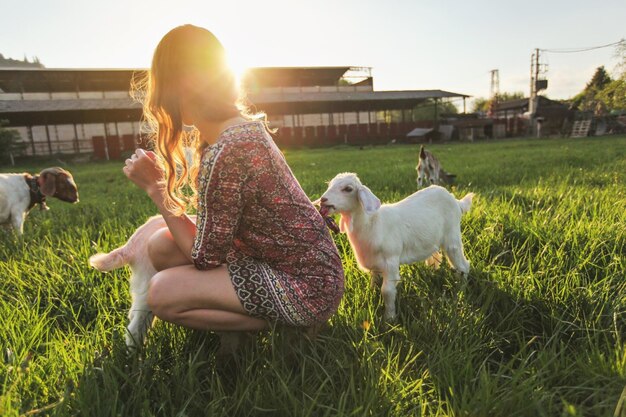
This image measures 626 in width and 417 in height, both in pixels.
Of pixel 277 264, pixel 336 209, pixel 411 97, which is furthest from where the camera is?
pixel 411 97

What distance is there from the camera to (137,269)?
7.53 ft

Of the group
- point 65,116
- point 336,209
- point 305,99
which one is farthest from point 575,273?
point 65,116

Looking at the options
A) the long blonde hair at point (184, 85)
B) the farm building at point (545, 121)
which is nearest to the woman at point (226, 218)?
the long blonde hair at point (184, 85)

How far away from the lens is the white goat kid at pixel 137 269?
2174 mm

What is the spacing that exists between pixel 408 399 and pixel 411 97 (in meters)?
36.7

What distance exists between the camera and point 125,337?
2.13 m

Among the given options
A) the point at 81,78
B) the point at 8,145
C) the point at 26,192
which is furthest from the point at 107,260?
the point at 81,78

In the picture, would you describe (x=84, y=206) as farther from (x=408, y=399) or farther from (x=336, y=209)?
(x=408, y=399)

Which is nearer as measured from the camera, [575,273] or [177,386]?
[177,386]

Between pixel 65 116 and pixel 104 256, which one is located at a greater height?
pixel 65 116

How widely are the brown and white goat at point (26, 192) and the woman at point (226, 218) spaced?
4.62 metres

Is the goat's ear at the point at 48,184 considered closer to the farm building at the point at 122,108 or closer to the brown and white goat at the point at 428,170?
the brown and white goat at the point at 428,170

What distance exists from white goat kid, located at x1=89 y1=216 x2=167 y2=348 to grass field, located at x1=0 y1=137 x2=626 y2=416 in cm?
9

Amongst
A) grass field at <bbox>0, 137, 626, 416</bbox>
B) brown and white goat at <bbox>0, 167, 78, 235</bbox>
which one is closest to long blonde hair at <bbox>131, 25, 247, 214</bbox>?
grass field at <bbox>0, 137, 626, 416</bbox>
